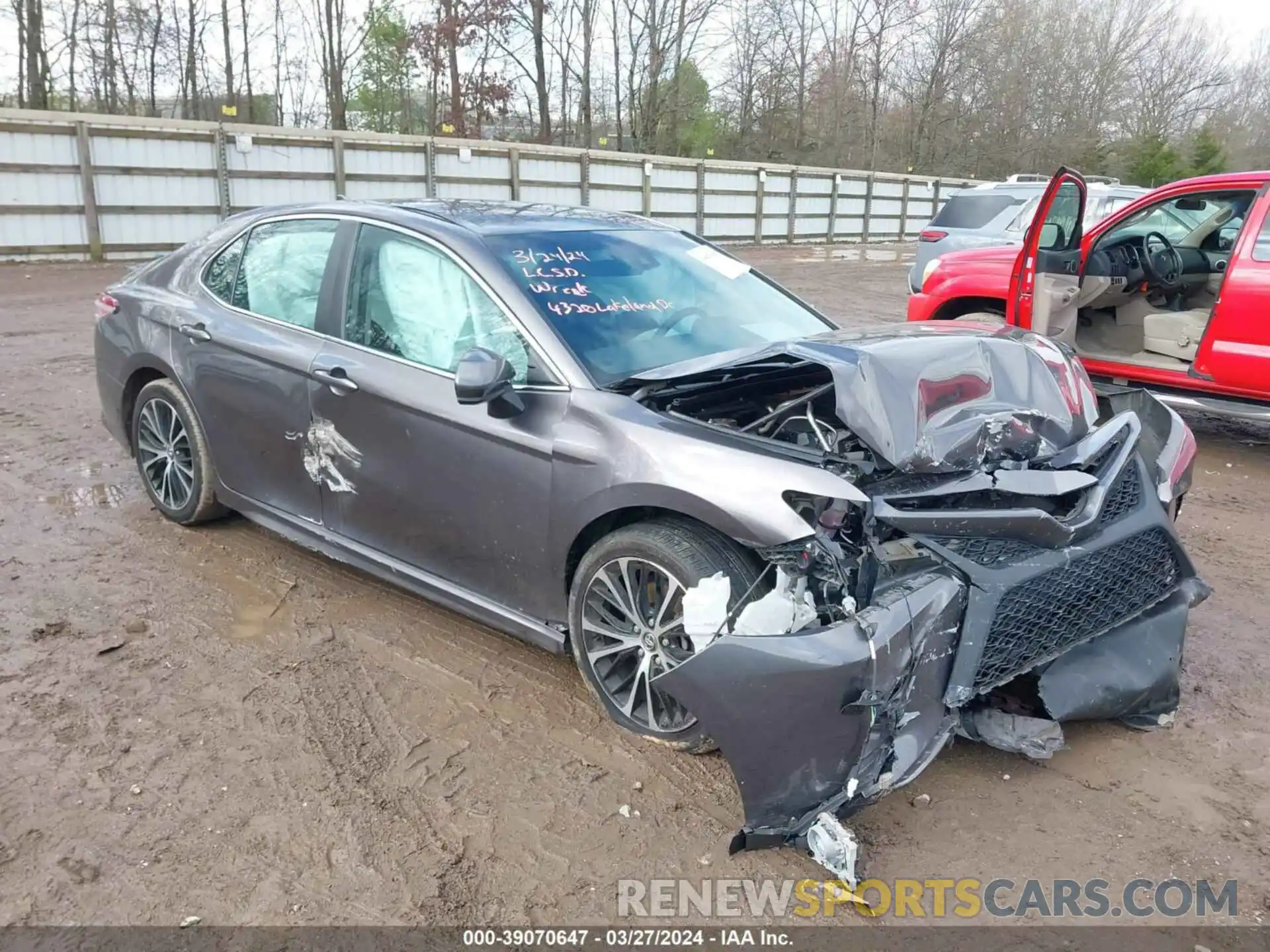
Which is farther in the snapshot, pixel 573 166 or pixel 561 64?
pixel 561 64

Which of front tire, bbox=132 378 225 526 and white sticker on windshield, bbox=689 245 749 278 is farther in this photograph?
front tire, bbox=132 378 225 526

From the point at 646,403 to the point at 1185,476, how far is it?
2.11m

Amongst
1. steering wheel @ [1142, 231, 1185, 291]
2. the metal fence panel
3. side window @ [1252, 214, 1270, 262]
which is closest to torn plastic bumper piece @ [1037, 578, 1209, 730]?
side window @ [1252, 214, 1270, 262]

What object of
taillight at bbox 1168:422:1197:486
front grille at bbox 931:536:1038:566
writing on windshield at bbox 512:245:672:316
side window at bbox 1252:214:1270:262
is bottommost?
front grille at bbox 931:536:1038:566

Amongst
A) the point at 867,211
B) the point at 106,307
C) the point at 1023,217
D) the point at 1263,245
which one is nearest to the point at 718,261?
the point at 106,307

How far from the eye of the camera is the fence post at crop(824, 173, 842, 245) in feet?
95.6

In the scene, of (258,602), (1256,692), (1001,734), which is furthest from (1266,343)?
(258,602)

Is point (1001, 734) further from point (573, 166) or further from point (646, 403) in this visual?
point (573, 166)

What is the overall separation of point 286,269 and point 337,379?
2.70 feet

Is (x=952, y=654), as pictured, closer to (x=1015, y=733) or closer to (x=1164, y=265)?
(x=1015, y=733)

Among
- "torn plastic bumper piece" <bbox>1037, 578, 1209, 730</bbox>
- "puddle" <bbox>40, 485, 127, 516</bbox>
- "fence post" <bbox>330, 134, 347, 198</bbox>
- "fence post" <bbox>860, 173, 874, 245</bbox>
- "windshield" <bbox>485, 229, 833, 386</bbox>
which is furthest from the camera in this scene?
"fence post" <bbox>860, 173, 874, 245</bbox>

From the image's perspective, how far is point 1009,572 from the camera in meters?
2.76

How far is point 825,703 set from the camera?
2.44 metres

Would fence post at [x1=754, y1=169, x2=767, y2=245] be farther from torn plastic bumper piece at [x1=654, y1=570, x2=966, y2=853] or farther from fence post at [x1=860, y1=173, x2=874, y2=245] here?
torn plastic bumper piece at [x1=654, y1=570, x2=966, y2=853]
